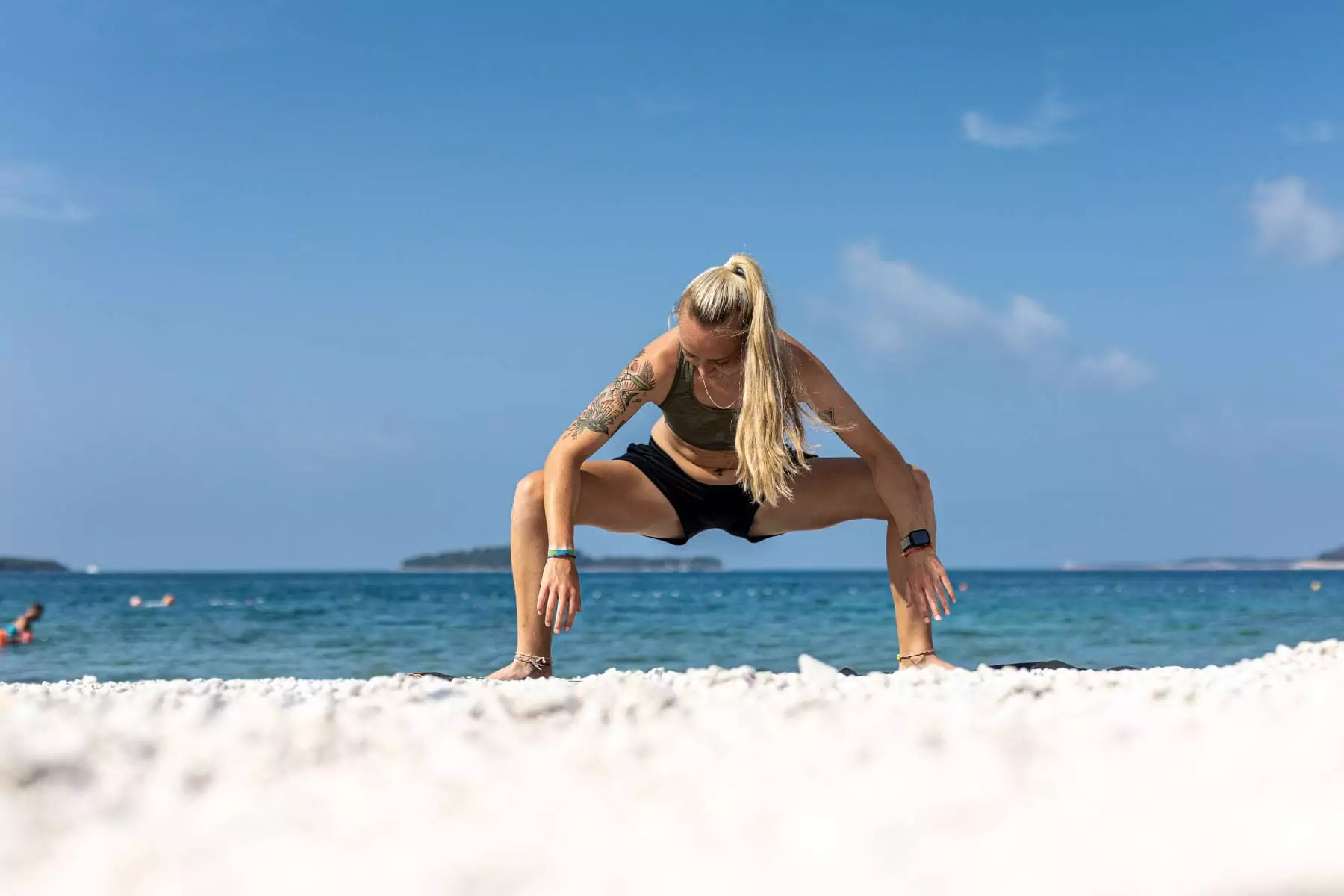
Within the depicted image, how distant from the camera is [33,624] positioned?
1733 centimetres

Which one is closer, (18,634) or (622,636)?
(18,634)

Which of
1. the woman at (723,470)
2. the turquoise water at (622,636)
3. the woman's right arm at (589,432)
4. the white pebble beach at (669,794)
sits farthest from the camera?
the turquoise water at (622,636)

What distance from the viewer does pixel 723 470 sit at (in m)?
4.18

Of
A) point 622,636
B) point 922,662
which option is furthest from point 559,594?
point 622,636

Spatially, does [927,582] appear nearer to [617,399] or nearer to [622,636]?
[617,399]

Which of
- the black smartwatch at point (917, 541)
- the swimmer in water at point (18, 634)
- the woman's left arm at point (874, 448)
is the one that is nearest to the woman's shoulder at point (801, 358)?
Answer: the woman's left arm at point (874, 448)

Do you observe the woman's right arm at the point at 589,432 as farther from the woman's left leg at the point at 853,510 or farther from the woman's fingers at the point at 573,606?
the woman's left leg at the point at 853,510

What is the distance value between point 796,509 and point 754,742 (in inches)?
85.2

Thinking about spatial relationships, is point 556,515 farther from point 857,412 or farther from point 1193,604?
point 1193,604

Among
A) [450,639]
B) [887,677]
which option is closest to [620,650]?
[450,639]

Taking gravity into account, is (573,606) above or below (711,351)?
below

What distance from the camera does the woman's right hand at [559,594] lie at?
137 inches

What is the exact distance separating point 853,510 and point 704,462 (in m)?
0.62

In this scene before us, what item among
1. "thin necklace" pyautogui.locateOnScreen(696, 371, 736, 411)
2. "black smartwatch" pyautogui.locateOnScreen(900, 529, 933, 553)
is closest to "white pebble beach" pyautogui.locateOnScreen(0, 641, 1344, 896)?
"black smartwatch" pyautogui.locateOnScreen(900, 529, 933, 553)
